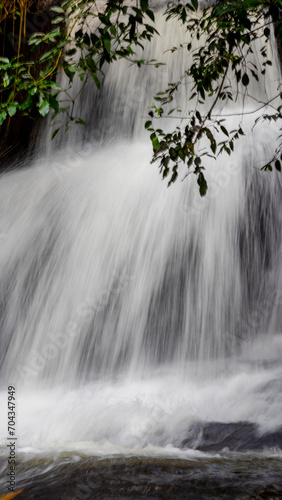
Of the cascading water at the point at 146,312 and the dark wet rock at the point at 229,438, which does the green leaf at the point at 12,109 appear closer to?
the cascading water at the point at 146,312

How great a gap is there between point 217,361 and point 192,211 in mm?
1687

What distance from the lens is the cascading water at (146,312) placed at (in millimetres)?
2957

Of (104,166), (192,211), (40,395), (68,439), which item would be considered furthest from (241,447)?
(104,166)

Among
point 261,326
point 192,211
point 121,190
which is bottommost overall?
point 261,326

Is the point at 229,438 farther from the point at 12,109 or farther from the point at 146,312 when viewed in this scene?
the point at 12,109

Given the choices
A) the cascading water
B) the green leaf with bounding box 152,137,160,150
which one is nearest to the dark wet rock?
the cascading water

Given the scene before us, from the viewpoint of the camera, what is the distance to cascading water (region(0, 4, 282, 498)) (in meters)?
2.96

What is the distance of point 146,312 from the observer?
4.21 metres

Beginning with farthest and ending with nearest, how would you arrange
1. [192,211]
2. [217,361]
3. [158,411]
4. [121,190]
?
[121,190], [192,211], [217,361], [158,411]

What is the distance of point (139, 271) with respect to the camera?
177 inches

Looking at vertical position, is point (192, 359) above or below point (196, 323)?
below

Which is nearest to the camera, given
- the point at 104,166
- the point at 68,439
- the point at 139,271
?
the point at 68,439

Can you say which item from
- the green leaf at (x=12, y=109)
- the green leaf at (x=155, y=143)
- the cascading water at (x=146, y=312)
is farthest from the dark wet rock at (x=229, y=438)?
the green leaf at (x=12, y=109)

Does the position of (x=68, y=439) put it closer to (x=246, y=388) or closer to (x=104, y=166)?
(x=246, y=388)
